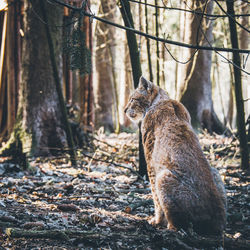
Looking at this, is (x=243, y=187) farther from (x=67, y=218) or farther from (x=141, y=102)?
(x=67, y=218)

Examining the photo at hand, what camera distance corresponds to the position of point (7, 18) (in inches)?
399

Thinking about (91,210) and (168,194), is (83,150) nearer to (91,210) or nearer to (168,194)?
(91,210)

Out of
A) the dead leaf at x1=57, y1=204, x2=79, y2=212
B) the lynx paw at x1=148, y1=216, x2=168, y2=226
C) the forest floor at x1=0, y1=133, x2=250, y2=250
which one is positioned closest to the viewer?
the forest floor at x1=0, y1=133, x2=250, y2=250

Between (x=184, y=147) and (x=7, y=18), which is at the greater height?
(x=7, y=18)

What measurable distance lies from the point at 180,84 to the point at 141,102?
7.66 metres

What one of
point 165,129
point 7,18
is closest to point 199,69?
point 7,18

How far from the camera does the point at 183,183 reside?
370 cm

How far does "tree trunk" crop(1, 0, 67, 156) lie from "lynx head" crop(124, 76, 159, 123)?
427 centimetres

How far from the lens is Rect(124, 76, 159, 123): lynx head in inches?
193

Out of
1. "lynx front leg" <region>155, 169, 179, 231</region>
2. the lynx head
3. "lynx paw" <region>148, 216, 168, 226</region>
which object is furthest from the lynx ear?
"lynx paw" <region>148, 216, 168, 226</region>

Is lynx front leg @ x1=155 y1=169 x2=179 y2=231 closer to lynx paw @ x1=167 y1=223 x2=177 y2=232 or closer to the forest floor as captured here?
lynx paw @ x1=167 y1=223 x2=177 y2=232

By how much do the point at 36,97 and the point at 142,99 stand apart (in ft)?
Answer: 15.2

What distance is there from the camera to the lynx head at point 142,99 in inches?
193

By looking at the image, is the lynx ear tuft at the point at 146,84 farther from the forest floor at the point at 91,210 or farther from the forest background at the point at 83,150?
the forest floor at the point at 91,210
